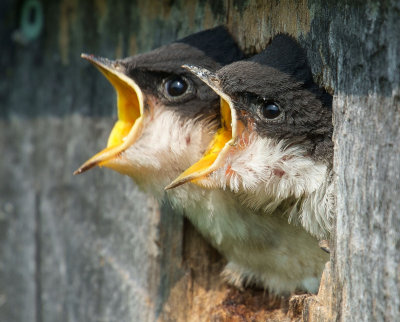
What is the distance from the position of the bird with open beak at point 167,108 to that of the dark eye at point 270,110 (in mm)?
237

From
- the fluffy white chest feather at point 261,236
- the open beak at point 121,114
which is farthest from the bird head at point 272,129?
the open beak at point 121,114

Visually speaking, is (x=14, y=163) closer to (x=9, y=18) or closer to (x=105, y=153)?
(x=9, y=18)

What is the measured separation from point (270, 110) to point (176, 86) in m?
0.37

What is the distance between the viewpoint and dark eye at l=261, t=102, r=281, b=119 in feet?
4.74

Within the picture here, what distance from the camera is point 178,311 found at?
1.94 metres

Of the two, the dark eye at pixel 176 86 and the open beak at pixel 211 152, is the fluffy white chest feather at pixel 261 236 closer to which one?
the open beak at pixel 211 152

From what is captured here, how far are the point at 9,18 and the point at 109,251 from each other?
3.57 feet

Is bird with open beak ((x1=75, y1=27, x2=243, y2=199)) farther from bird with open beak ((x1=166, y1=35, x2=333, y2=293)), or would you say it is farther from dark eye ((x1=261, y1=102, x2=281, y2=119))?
dark eye ((x1=261, y1=102, x2=281, y2=119))

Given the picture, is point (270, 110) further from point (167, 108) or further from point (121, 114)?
point (121, 114)

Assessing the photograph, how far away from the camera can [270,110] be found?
1.45 metres

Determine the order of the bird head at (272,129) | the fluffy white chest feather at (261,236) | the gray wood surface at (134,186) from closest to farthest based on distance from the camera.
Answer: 1. the gray wood surface at (134,186)
2. the bird head at (272,129)
3. the fluffy white chest feather at (261,236)

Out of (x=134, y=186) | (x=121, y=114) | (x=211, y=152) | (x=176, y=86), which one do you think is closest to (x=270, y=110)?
(x=211, y=152)

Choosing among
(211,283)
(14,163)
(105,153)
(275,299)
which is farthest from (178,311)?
(14,163)

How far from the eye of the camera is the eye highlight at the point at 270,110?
144 cm
